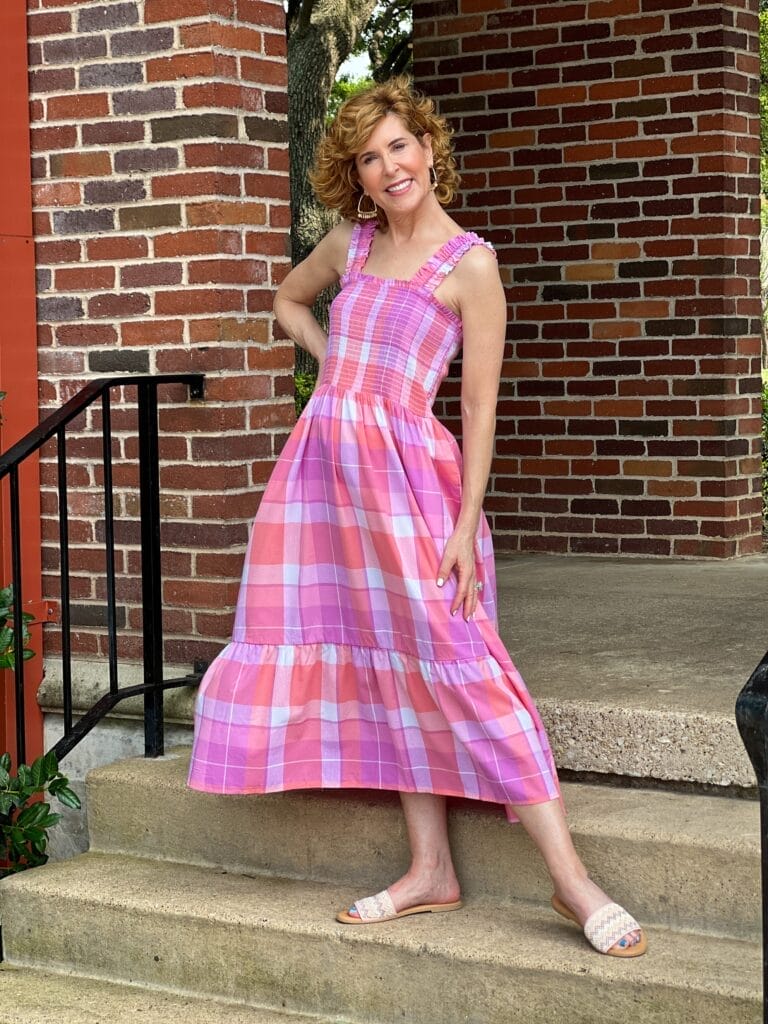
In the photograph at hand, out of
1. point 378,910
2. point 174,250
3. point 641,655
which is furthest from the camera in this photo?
point 174,250

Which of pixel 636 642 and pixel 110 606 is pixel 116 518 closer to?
pixel 110 606

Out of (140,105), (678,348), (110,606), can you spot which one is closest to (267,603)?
(110,606)

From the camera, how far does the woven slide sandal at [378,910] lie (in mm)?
3461

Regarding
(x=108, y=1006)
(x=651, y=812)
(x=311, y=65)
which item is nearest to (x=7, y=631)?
(x=108, y=1006)

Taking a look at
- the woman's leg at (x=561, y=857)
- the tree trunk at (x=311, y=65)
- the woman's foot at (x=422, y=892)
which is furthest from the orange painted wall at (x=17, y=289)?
the tree trunk at (x=311, y=65)

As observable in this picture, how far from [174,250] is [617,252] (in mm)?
2411

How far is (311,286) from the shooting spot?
3.79m

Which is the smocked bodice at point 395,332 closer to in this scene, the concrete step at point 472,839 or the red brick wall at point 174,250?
the red brick wall at point 174,250

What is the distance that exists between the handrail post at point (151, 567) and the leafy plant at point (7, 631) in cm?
30

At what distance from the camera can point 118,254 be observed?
4496 millimetres

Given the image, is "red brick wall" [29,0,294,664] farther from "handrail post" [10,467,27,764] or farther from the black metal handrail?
"handrail post" [10,467,27,764]

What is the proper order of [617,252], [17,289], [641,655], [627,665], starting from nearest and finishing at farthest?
[627,665] → [641,655] → [17,289] → [617,252]

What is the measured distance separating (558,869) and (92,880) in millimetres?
1255

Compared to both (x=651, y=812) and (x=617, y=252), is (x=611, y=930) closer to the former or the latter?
(x=651, y=812)
